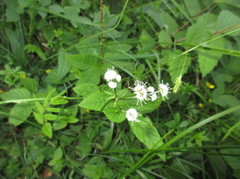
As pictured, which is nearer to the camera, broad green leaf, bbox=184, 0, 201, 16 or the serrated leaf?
the serrated leaf

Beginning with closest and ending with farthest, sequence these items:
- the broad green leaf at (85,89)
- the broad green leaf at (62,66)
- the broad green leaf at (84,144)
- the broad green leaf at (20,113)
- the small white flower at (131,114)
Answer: the small white flower at (131,114) < the broad green leaf at (85,89) < the broad green leaf at (20,113) < the broad green leaf at (62,66) < the broad green leaf at (84,144)

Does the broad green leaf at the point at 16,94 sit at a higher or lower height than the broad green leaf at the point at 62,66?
lower

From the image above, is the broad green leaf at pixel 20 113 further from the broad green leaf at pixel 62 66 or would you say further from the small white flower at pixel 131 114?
the small white flower at pixel 131 114

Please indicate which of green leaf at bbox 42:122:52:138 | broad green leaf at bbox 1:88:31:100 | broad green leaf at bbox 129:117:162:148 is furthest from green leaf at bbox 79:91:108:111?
broad green leaf at bbox 1:88:31:100

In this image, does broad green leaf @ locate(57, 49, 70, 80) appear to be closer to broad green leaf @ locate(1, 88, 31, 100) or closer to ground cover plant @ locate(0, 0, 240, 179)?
ground cover plant @ locate(0, 0, 240, 179)

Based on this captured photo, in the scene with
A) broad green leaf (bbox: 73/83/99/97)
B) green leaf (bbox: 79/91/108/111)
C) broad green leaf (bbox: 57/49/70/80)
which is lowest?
green leaf (bbox: 79/91/108/111)

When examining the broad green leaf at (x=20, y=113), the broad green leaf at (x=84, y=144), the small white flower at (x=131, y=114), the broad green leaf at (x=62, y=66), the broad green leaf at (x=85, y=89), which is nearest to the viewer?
the small white flower at (x=131, y=114)

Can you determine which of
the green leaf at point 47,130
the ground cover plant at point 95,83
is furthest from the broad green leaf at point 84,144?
the green leaf at point 47,130

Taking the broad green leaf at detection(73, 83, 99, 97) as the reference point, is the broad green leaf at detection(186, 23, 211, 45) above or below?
above
